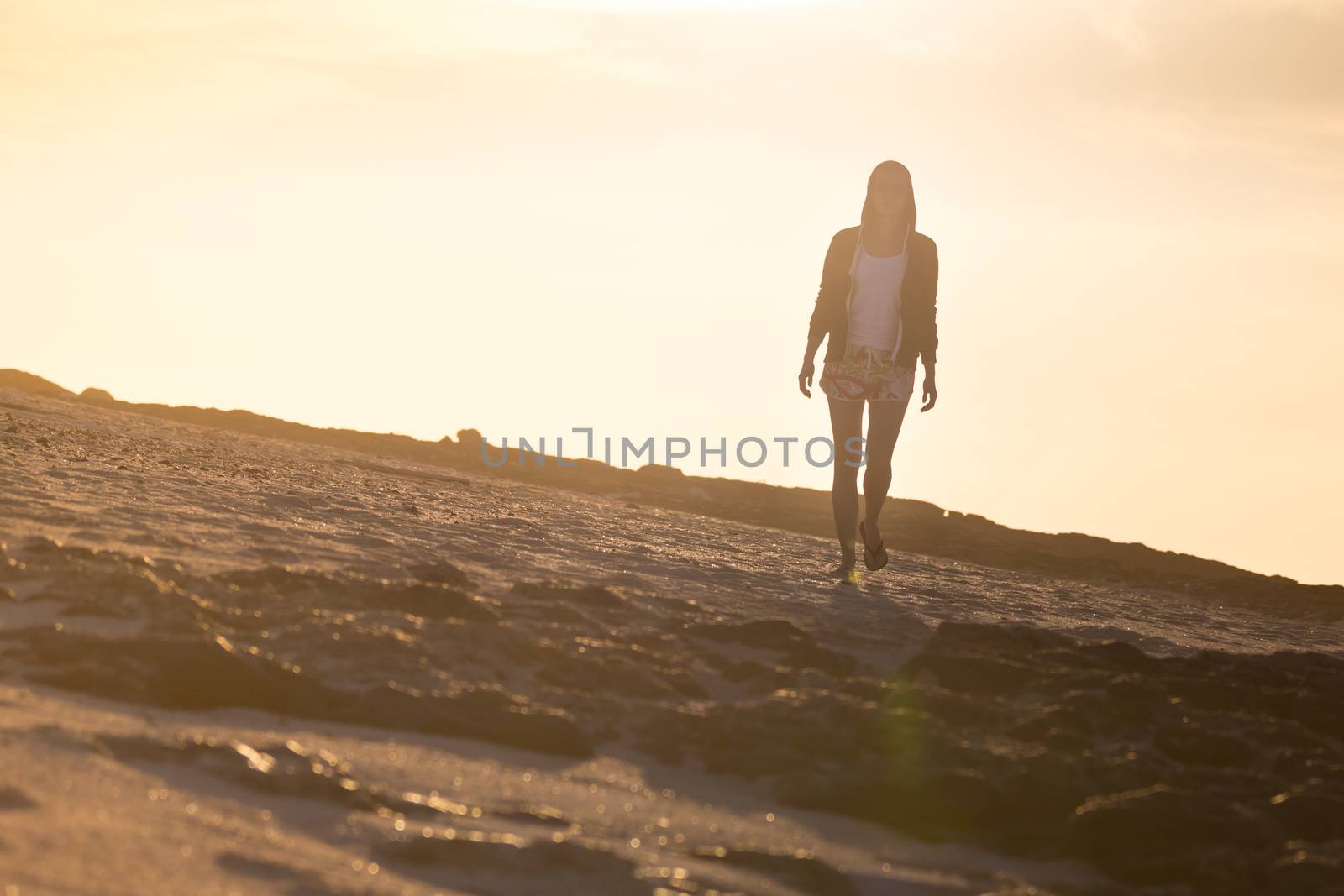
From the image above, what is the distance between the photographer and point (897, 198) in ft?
23.5

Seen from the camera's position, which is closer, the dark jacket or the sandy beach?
the sandy beach

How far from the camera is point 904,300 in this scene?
726cm

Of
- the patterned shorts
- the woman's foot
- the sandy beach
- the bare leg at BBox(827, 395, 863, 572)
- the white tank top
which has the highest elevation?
the white tank top

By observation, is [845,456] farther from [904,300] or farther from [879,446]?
[904,300]

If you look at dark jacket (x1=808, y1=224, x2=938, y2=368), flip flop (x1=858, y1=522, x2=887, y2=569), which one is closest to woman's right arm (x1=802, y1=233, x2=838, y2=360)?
dark jacket (x1=808, y1=224, x2=938, y2=368)

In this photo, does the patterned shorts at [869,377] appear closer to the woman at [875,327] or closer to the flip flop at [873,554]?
the woman at [875,327]

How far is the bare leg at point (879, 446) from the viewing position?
7246 millimetres

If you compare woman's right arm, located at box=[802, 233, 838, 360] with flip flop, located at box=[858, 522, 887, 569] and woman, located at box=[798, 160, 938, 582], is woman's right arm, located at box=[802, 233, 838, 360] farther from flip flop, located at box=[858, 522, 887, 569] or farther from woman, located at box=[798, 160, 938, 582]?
flip flop, located at box=[858, 522, 887, 569]

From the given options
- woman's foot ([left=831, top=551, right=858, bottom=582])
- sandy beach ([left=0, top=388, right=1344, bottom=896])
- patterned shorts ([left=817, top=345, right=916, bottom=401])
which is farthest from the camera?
woman's foot ([left=831, top=551, right=858, bottom=582])

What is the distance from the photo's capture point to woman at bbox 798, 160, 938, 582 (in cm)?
718

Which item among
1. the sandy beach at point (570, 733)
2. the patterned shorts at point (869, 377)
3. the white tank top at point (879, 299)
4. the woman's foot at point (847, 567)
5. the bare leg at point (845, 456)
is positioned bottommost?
the sandy beach at point (570, 733)

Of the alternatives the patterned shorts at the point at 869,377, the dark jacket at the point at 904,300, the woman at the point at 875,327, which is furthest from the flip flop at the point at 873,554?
the dark jacket at the point at 904,300

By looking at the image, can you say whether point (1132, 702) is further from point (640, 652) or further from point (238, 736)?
point (238, 736)

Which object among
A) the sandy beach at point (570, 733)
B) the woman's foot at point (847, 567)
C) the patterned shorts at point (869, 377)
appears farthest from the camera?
the woman's foot at point (847, 567)
